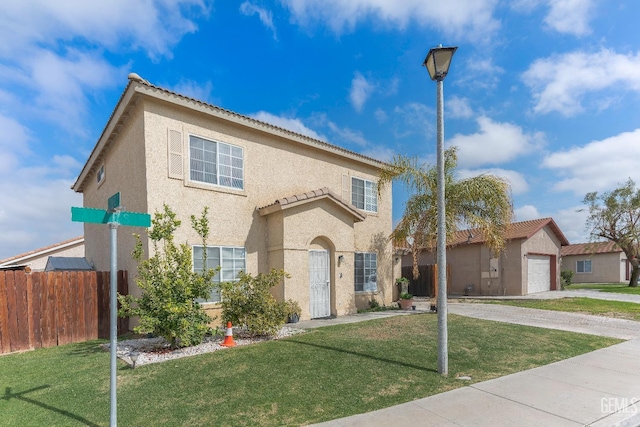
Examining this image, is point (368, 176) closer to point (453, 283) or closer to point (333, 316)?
point (333, 316)

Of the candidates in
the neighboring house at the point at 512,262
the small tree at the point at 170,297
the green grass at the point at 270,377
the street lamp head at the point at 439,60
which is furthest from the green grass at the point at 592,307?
the small tree at the point at 170,297

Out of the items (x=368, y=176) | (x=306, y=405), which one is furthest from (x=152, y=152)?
(x=368, y=176)

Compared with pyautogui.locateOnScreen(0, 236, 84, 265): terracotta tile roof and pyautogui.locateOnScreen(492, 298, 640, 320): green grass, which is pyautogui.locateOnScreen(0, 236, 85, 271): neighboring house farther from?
pyautogui.locateOnScreen(492, 298, 640, 320): green grass

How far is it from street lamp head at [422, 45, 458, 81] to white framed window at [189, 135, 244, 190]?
700cm

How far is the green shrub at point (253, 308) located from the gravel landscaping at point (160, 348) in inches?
12.7

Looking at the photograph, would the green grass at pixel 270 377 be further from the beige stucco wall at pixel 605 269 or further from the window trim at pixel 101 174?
the beige stucco wall at pixel 605 269

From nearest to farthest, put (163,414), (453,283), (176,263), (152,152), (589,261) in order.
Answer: (163,414) → (176,263) → (152,152) → (453,283) → (589,261)

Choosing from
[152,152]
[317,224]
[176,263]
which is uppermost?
[152,152]

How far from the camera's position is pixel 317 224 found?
493 inches

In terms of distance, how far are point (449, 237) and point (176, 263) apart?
404 inches

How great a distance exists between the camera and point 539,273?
938 inches

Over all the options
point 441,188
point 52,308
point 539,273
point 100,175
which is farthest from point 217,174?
point 539,273

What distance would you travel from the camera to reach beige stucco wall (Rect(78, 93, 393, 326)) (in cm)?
1012

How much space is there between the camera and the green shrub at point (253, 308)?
29.7 feet
